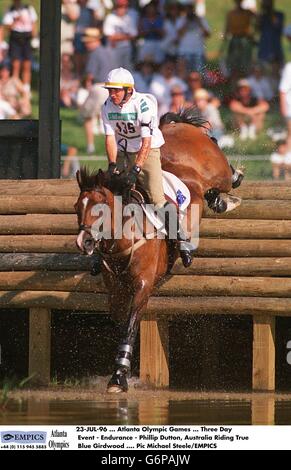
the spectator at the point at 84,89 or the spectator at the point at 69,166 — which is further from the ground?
the spectator at the point at 84,89

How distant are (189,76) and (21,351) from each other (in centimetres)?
776

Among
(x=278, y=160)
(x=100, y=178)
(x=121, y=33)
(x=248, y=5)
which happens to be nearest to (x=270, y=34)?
(x=248, y=5)

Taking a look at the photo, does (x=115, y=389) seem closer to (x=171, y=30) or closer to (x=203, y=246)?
(x=203, y=246)

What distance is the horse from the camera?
469 inches

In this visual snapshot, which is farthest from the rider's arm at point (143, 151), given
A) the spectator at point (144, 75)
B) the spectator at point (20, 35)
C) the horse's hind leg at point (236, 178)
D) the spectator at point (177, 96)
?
the spectator at point (20, 35)

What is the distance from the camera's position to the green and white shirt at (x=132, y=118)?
494 inches

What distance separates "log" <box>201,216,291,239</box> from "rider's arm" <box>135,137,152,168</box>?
52.1 inches

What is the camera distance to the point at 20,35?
22.2 m

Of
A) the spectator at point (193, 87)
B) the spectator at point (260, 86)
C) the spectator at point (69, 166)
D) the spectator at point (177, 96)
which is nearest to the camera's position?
the spectator at point (69, 166)

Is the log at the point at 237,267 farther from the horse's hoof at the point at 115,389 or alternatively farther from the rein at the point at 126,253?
the horse's hoof at the point at 115,389

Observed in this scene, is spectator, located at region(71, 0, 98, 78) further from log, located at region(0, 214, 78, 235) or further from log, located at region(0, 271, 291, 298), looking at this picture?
log, located at region(0, 271, 291, 298)

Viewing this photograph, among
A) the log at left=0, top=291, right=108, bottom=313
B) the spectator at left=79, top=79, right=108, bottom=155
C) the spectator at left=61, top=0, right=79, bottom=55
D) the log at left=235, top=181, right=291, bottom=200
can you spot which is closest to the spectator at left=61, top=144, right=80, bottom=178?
the spectator at left=79, top=79, right=108, bottom=155

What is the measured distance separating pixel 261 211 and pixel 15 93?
9.52 metres
